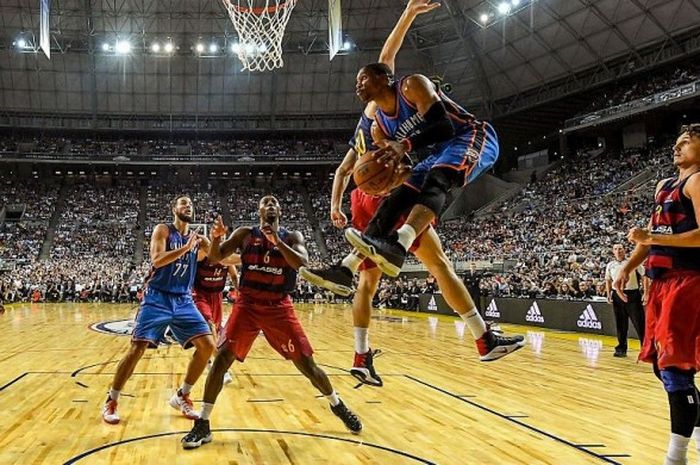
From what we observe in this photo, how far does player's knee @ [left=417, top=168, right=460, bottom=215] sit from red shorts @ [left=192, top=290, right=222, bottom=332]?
5.23 meters

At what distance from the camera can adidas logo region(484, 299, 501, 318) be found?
18.9 meters

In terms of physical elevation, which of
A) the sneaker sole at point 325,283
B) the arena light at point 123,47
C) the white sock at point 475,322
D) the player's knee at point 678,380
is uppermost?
the arena light at point 123,47

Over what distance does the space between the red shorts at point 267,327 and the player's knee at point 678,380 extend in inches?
113

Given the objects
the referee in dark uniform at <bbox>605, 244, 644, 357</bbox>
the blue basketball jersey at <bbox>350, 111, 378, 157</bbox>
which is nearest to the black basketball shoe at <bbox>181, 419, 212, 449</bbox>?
the blue basketball jersey at <bbox>350, 111, 378, 157</bbox>

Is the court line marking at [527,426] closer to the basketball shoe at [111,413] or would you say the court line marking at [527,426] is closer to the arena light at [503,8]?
the basketball shoe at [111,413]

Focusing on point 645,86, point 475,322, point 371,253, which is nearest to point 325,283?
point 371,253

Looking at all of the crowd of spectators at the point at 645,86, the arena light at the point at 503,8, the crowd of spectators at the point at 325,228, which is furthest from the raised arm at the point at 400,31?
the crowd of spectators at the point at 645,86

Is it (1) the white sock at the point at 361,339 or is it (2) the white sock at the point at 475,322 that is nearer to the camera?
(2) the white sock at the point at 475,322

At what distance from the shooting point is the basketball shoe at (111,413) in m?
5.73

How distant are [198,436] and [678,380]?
3591mm

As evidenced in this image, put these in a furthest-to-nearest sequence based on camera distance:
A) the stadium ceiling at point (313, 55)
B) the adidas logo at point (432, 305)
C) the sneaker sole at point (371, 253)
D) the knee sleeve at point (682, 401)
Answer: the stadium ceiling at point (313, 55) → the adidas logo at point (432, 305) → the knee sleeve at point (682, 401) → the sneaker sole at point (371, 253)

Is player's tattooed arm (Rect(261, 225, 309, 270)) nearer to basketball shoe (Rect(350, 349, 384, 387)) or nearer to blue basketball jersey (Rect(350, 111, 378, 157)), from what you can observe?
basketball shoe (Rect(350, 349, 384, 387))

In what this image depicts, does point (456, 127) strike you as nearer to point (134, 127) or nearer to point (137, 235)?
point (137, 235)

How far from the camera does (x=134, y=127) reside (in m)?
40.8
